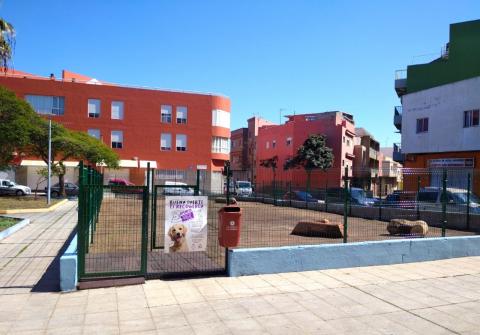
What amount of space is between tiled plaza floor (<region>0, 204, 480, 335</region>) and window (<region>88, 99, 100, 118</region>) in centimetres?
4833

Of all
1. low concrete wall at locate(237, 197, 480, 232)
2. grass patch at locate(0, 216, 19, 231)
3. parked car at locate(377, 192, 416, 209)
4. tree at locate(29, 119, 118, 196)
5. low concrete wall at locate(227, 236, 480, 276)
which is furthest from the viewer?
tree at locate(29, 119, 118, 196)

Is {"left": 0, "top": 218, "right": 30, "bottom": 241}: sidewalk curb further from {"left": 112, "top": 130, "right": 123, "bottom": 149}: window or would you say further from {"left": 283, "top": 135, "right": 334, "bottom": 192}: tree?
{"left": 283, "top": 135, "right": 334, "bottom": 192}: tree

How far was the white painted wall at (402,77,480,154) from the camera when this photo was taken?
32.4 m

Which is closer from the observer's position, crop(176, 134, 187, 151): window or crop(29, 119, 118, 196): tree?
crop(29, 119, 118, 196): tree

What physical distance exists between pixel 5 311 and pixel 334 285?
17.2 feet

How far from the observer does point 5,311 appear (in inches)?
253

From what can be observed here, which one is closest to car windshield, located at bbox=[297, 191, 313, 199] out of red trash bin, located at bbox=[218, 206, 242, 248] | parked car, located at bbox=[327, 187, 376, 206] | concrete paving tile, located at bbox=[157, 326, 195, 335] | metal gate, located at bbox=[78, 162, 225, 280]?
parked car, located at bbox=[327, 187, 376, 206]

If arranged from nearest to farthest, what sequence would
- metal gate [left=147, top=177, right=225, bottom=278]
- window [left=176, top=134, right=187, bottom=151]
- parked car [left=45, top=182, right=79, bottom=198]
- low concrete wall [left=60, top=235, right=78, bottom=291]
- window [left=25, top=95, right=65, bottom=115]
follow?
1. low concrete wall [left=60, top=235, right=78, bottom=291]
2. metal gate [left=147, top=177, right=225, bottom=278]
3. parked car [left=45, top=182, right=79, bottom=198]
4. window [left=25, top=95, right=65, bottom=115]
5. window [left=176, top=134, right=187, bottom=151]

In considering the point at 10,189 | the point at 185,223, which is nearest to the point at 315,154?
the point at 10,189

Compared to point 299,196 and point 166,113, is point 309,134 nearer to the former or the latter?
point 166,113

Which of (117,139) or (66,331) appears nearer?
(66,331)

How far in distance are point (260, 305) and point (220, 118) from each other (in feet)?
177

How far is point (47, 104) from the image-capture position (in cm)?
5334

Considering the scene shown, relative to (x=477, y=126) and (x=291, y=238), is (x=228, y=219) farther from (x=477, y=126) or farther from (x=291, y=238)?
(x=477, y=126)
